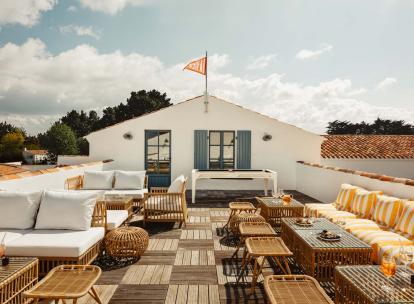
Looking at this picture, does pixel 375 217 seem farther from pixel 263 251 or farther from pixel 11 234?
pixel 11 234

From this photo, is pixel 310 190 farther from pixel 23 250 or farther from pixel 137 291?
pixel 23 250

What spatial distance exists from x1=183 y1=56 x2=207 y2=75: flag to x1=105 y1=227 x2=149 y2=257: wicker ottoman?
24.2ft

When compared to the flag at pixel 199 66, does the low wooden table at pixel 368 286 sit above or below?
below

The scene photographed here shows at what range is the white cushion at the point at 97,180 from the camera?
24.7ft

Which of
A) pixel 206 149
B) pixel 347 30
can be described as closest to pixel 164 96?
pixel 206 149

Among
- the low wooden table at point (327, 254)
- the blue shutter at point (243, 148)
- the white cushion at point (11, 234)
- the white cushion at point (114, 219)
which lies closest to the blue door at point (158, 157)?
the blue shutter at point (243, 148)

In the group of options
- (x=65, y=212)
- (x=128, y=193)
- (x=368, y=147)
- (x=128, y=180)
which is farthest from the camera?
(x=368, y=147)

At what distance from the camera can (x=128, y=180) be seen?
7.54 meters

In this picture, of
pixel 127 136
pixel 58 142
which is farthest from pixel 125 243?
pixel 58 142

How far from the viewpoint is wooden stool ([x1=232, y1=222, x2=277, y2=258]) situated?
4.15 metres

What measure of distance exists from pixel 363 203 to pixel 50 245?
4.92 m

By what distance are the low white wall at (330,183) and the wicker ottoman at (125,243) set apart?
14.3 feet

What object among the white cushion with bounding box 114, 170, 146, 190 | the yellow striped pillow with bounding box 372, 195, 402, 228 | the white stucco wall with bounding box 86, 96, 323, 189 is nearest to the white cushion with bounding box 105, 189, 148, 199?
the white cushion with bounding box 114, 170, 146, 190

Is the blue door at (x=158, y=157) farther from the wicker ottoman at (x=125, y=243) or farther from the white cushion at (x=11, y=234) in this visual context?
the white cushion at (x=11, y=234)
